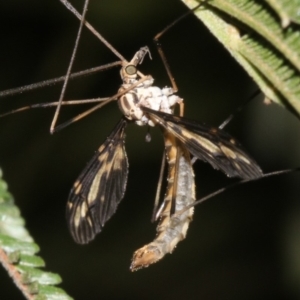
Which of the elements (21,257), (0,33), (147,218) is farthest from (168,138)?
(147,218)

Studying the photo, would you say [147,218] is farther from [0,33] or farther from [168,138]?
[168,138]

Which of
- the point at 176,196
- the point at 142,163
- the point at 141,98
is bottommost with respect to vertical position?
the point at 176,196

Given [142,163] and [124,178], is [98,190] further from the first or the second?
[142,163]

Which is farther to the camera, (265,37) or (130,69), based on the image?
(130,69)

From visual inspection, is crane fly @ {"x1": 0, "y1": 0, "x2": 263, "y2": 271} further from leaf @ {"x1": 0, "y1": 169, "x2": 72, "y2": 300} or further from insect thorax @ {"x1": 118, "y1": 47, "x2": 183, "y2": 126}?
leaf @ {"x1": 0, "y1": 169, "x2": 72, "y2": 300}

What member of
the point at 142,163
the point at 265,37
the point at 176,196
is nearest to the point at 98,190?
the point at 176,196

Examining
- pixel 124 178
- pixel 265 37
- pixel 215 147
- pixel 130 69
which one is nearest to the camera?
pixel 265 37
